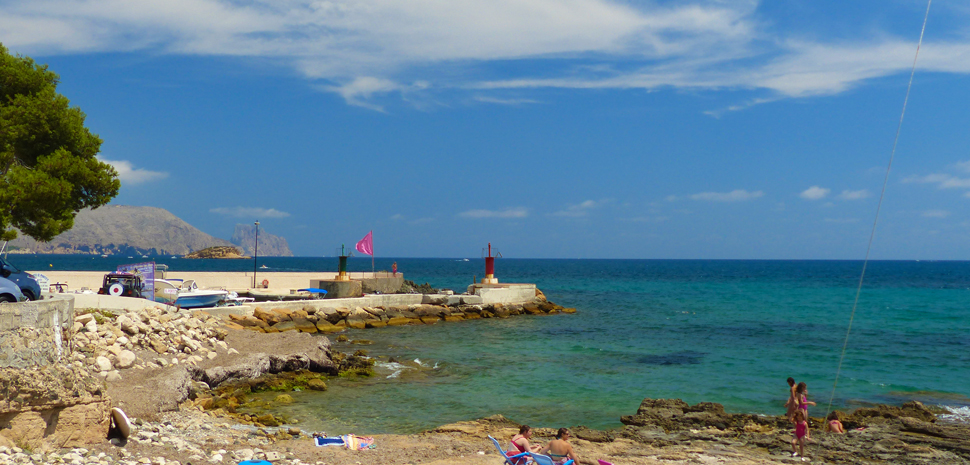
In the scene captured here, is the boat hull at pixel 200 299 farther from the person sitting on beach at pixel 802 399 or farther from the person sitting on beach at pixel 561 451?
the person sitting on beach at pixel 802 399

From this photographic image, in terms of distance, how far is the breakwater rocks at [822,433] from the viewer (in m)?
12.2

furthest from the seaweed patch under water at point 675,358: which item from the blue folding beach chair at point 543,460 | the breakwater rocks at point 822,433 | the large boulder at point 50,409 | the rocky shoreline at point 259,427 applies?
the large boulder at point 50,409

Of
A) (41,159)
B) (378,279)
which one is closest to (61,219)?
(41,159)

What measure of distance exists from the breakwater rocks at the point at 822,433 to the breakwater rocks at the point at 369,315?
1787 centimetres

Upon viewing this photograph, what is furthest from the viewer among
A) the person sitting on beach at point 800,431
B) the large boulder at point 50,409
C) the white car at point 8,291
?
the person sitting on beach at point 800,431

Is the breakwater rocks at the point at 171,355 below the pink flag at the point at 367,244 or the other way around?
below

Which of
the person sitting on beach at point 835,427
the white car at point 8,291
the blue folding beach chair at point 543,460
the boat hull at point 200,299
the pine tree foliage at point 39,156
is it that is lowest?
the person sitting on beach at point 835,427

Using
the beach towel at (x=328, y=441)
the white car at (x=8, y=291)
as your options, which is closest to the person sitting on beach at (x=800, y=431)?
the beach towel at (x=328, y=441)

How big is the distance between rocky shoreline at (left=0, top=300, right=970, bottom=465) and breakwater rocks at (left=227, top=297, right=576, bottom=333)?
8793 mm

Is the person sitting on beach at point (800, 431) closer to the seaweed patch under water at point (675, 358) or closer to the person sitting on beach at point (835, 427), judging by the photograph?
the person sitting on beach at point (835, 427)

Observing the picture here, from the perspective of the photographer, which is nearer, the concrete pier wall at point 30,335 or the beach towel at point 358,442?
the concrete pier wall at point 30,335

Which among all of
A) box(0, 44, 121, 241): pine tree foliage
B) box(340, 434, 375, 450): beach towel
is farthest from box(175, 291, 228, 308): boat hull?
box(340, 434, 375, 450): beach towel

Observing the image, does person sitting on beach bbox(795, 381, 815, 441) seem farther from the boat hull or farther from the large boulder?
the boat hull

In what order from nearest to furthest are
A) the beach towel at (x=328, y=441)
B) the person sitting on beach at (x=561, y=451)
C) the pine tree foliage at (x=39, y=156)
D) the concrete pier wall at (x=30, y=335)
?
the concrete pier wall at (x=30, y=335) < the person sitting on beach at (x=561, y=451) < the beach towel at (x=328, y=441) < the pine tree foliage at (x=39, y=156)
